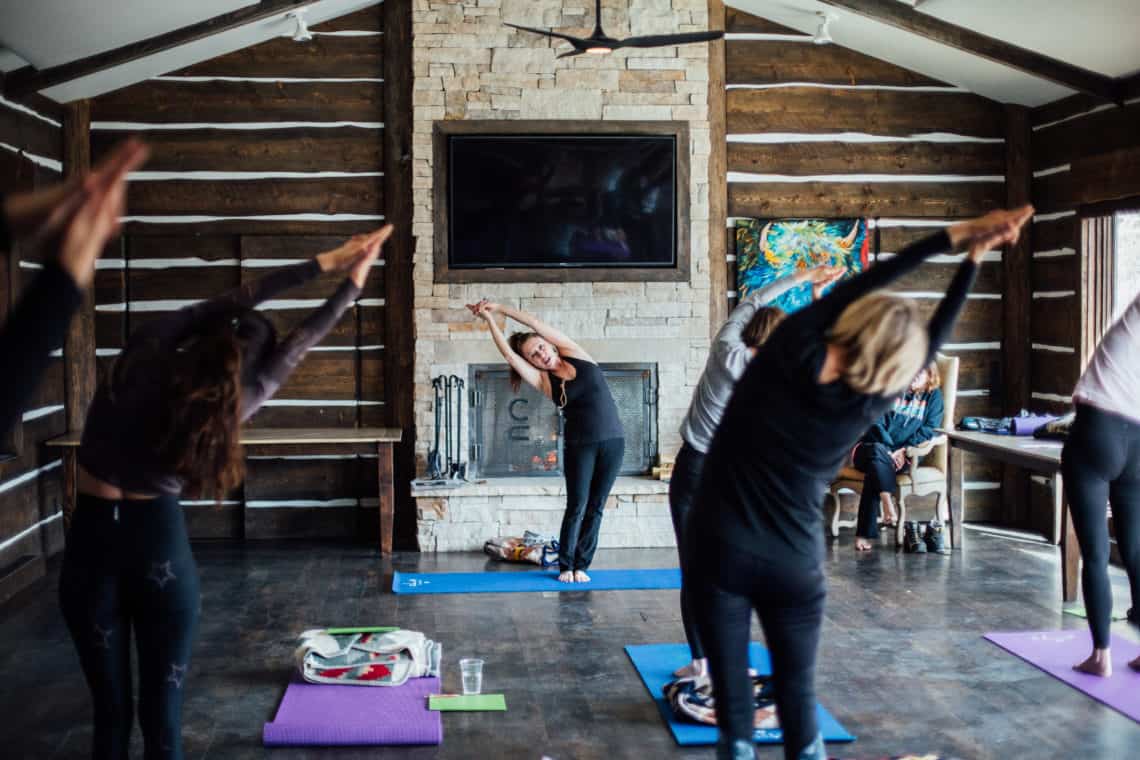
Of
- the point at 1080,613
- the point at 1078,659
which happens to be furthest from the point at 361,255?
the point at 1080,613

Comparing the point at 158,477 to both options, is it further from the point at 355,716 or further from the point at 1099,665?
the point at 1099,665

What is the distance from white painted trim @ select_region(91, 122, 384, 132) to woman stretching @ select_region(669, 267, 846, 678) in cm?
471

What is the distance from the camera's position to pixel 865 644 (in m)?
5.45

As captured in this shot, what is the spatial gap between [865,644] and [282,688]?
9.11ft

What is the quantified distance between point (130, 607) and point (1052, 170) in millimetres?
7527

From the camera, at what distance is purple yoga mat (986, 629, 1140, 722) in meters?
4.59

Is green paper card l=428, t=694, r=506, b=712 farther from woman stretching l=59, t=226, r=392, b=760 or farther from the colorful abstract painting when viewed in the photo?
the colorful abstract painting

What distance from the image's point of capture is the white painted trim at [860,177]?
28.0 ft

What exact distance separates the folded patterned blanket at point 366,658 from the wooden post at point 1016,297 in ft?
18.0

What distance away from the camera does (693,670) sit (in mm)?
4773

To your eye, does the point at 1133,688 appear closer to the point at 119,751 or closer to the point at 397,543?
the point at 119,751

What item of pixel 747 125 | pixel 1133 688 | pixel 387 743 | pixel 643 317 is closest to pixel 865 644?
pixel 1133 688

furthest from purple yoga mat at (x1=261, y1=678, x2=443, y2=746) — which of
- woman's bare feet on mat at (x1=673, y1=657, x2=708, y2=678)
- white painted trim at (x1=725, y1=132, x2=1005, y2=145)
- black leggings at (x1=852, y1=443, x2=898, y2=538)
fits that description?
white painted trim at (x1=725, y1=132, x2=1005, y2=145)

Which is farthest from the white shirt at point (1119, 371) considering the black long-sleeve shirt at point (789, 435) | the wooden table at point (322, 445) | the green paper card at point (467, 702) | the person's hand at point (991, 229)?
the wooden table at point (322, 445)
